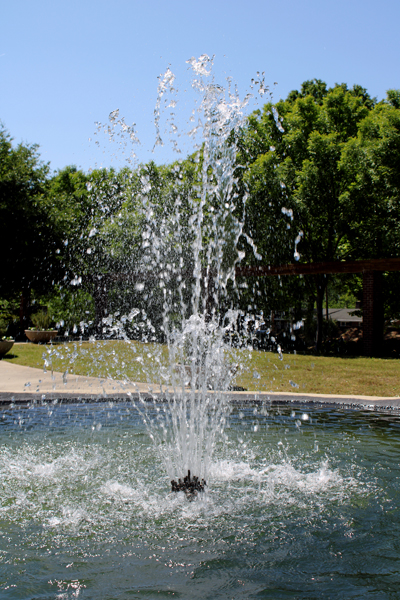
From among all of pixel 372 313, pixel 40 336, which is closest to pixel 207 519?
pixel 372 313

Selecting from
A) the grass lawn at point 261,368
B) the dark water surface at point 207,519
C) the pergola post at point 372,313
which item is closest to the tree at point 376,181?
the pergola post at point 372,313

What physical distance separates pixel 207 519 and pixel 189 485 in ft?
1.99

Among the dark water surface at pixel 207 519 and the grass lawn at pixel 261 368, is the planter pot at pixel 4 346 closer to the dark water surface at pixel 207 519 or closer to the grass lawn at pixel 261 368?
the grass lawn at pixel 261 368

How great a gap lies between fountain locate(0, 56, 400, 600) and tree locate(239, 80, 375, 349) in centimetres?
1665

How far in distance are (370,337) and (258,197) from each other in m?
8.89

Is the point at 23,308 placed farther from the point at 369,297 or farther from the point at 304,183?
the point at 369,297

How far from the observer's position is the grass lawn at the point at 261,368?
1275cm

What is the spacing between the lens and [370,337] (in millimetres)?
21484

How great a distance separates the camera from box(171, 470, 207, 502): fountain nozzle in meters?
5.09

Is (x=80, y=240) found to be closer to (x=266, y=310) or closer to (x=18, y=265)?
(x=18, y=265)

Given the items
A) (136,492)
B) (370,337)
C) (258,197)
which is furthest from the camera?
(258,197)

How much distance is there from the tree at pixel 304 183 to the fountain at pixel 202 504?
16651mm

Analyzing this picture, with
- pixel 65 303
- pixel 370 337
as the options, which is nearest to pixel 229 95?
pixel 370 337

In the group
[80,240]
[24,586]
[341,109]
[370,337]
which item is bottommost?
[24,586]
